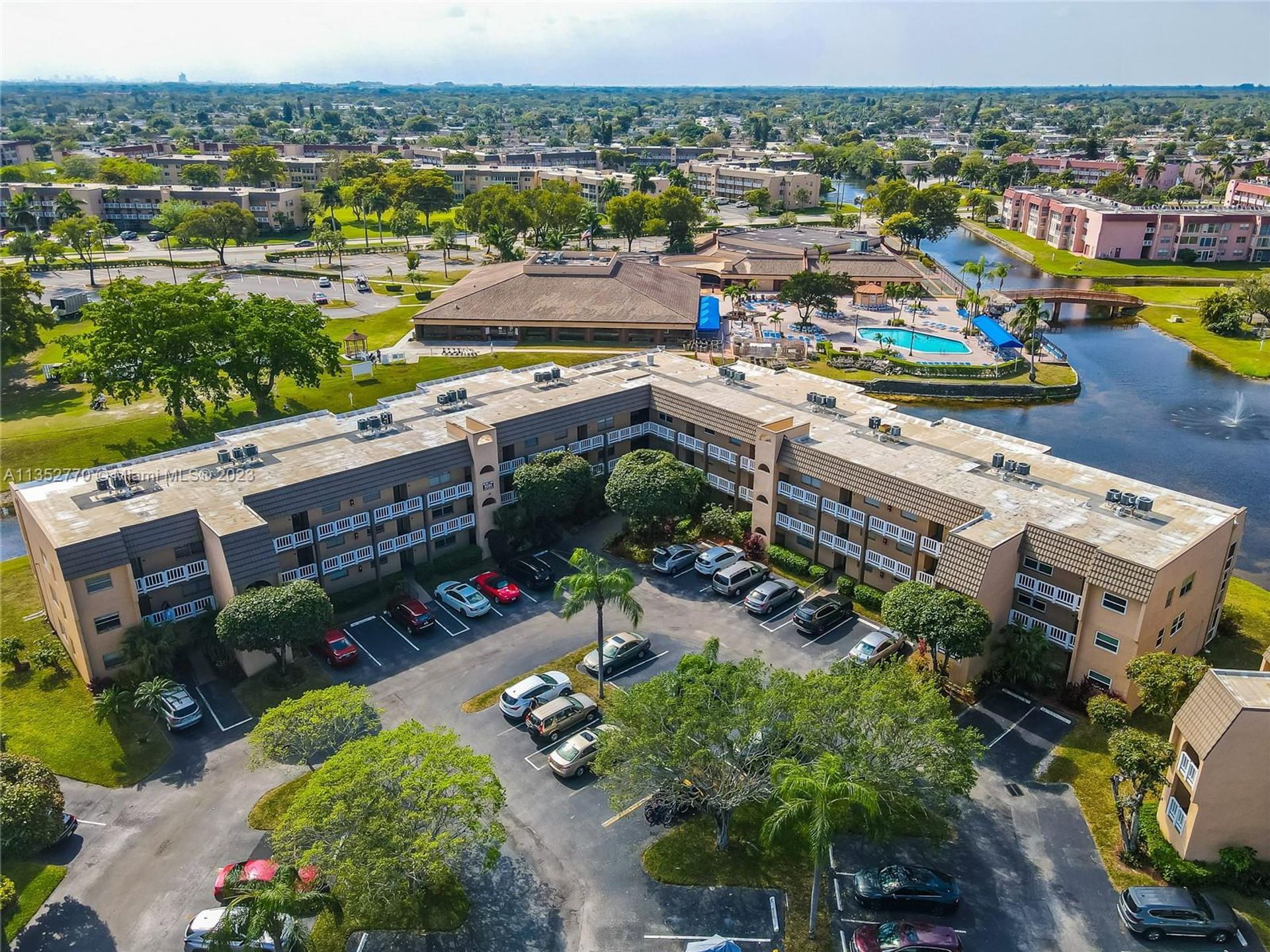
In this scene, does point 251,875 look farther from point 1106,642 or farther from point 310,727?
point 1106,642

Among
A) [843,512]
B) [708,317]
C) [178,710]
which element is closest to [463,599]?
[178,710]

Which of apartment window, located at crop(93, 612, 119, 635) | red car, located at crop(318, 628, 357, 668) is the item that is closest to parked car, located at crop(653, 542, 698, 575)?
red car, located at crop(318, 628, 357, 668)

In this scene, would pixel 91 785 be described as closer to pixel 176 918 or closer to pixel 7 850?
pixel 7 850

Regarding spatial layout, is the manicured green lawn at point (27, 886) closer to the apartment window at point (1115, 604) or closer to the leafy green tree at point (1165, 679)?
the leafy green tree at point (1165, 679)

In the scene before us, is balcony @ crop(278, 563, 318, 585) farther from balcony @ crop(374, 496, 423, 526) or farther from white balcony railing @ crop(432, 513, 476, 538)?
white balcony railing @ crop(432, 513, 476, 538)

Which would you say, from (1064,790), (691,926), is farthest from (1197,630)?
(691,926)
